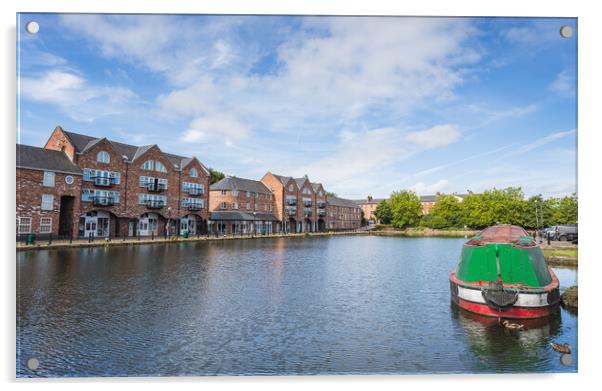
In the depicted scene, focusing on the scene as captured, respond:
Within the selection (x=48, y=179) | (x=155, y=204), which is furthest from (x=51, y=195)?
(x=155, y=204)

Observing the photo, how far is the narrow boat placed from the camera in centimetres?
980

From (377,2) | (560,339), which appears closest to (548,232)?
(560,339)

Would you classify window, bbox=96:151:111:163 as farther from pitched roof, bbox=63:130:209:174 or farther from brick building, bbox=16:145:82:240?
brick building, bbox=16:145:82:240

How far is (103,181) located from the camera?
3203 cm

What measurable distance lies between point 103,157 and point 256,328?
28.6 meters

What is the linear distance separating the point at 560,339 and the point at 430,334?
2962 millimetres

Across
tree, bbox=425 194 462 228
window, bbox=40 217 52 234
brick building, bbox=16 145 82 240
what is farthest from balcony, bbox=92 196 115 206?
tree, bbox=425 194 462 228

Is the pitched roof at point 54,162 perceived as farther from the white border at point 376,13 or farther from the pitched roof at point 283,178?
the pitched roof at point 283,178

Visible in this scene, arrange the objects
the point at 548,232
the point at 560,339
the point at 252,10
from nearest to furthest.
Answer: the point at 252,10 → the point at 560,339 → the point at 548,232

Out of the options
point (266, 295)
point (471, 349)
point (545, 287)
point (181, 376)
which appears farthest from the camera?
point (266, 295)

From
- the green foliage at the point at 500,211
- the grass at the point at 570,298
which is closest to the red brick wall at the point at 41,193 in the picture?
the grass at the point at 570,298

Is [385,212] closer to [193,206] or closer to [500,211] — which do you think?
[193,206]
